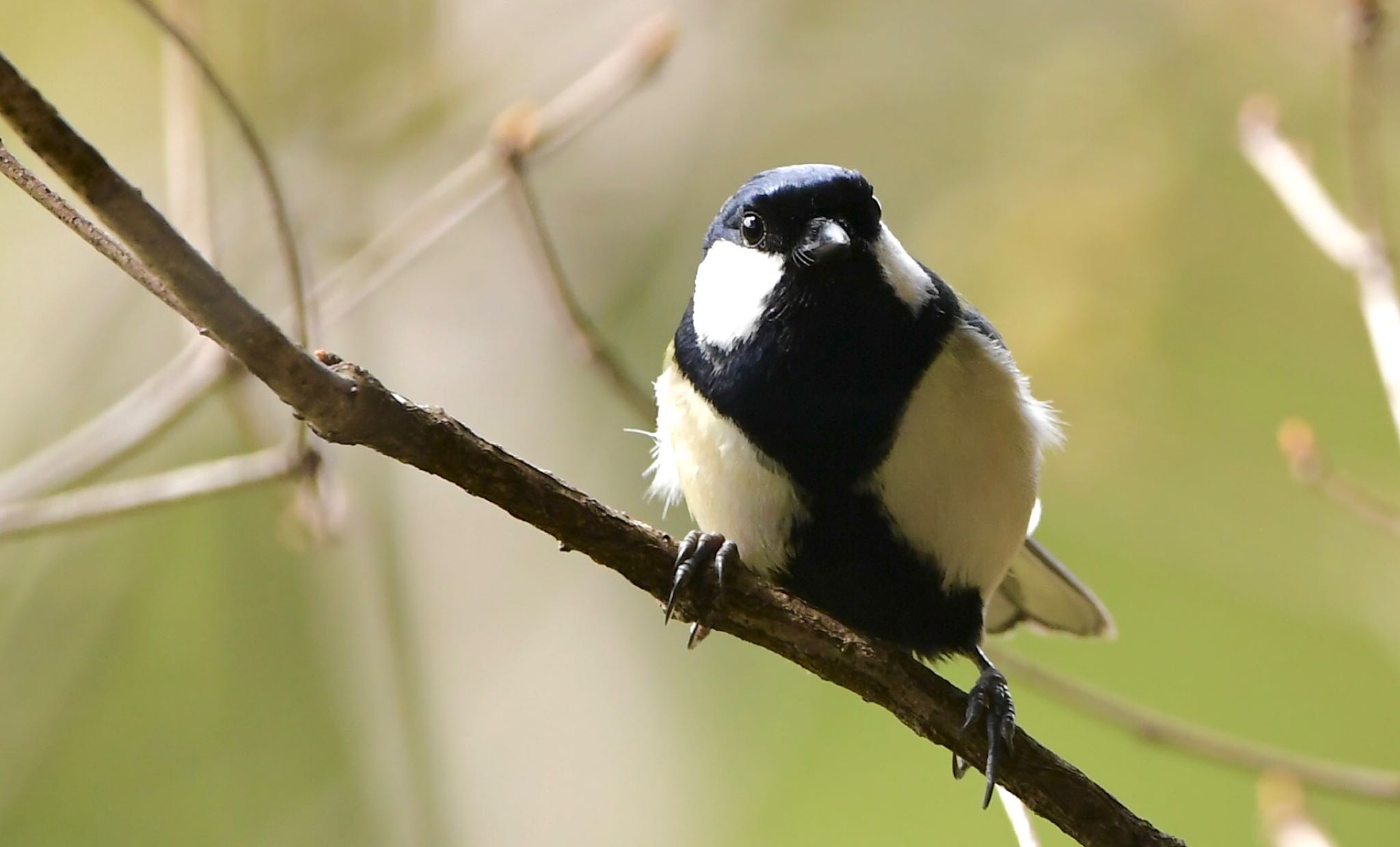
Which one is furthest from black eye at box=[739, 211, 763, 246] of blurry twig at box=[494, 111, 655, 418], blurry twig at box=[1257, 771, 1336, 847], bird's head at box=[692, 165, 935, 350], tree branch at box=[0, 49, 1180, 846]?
blurry twig at box=[1257, 771, 1336, 847]

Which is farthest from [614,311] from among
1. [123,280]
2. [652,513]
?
[123,280]

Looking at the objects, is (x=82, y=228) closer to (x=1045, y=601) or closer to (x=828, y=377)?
(x=828, y=377)

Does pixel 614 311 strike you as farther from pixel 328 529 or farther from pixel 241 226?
pixel 328 529

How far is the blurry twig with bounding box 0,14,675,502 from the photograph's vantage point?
1.40 metres

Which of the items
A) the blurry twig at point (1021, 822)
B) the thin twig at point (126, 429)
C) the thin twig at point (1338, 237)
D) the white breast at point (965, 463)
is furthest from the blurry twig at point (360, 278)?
the blurry twig at point (1021, 822)

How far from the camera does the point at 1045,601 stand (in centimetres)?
156

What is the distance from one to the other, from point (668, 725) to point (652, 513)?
1.43 ft

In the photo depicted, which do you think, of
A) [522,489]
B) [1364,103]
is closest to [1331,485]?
[1364,103]

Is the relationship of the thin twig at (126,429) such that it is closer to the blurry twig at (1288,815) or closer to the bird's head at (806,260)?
the bird's head at (806,260)

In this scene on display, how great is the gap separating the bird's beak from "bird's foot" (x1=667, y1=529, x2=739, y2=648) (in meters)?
0.27

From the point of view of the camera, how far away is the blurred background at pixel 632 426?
2.13 m

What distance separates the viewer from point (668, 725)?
2.61 meters

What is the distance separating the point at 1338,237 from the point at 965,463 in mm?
530

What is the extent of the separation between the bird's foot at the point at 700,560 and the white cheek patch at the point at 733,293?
0.21 metres
